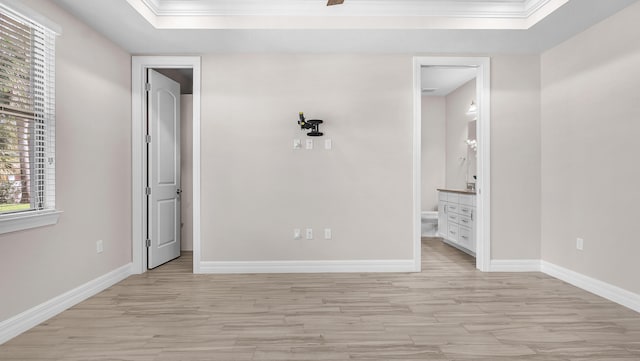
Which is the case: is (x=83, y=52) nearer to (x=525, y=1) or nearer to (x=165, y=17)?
(x=165, y=17)

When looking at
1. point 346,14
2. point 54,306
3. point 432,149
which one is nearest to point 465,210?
point 432,149

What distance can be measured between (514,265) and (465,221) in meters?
0.98

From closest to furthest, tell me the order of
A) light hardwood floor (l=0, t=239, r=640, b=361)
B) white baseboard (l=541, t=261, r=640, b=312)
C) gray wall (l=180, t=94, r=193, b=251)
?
light hardwood floor (l=0, t=239, r=640, b=361)
white baseboard (l=541, t=261, r=640, b=312)
gray wall (l=180, t=94, r=193, b=251)

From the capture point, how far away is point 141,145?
13.1 feet

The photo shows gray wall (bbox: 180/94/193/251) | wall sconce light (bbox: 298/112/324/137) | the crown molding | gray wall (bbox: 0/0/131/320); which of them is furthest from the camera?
gray wall (bbox: 180/94/193/251)

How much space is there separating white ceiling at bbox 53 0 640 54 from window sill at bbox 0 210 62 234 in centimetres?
174

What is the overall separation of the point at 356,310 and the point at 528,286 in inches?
76.4

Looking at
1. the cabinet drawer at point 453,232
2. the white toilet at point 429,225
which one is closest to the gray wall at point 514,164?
the cabinet drawer at point 453,232

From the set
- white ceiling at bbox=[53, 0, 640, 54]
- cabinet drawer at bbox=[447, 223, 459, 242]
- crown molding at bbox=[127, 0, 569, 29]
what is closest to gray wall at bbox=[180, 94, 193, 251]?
white ceiling at bbox=[53, 0, 640, 54]

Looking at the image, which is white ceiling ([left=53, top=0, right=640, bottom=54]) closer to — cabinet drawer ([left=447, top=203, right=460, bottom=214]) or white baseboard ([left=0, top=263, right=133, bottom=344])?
cabinet drawer ([left=447, top=203, right=460, bottom=214])

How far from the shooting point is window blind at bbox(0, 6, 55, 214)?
240 cm

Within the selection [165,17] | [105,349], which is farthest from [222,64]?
[105,349]

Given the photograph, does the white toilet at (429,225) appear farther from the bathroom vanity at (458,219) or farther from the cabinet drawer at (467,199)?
the cabinet drawer at (467,199)

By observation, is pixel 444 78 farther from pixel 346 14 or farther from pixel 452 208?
pixel 346 14
